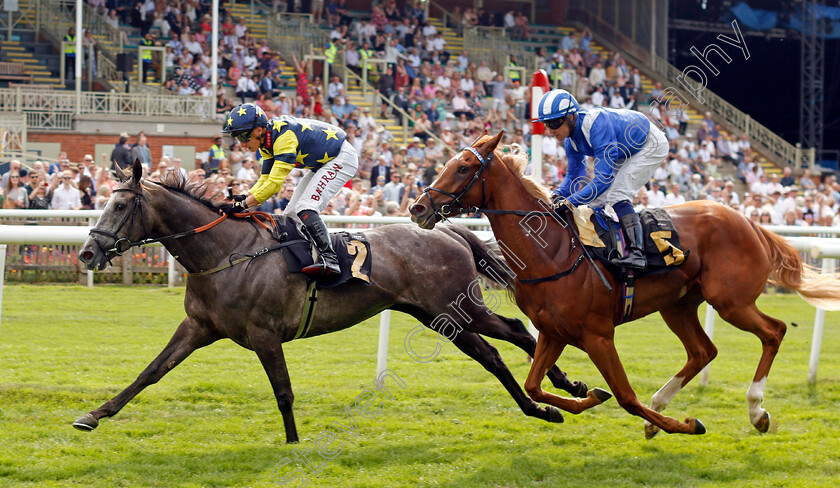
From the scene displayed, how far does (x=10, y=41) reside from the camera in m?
18.1

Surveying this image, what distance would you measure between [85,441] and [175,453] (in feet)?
1.75

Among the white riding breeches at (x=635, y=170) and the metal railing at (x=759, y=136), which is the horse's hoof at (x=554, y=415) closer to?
the white riding breeches at (x=635, y=170)

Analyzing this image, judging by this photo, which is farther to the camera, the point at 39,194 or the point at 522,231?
the point at 39,194

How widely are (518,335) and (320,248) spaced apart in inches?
51.5

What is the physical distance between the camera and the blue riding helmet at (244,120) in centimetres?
537

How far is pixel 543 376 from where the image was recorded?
5184 mm

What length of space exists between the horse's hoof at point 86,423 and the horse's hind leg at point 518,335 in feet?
7.03

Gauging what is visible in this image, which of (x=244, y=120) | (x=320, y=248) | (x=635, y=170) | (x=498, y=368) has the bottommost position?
(x=498, y=368)

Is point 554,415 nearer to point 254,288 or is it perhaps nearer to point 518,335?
point 518,335

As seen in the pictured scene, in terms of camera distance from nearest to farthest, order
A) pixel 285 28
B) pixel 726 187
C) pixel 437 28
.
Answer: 1. pixel 726 187
2. pixel 285 28
3. pixel 437 28

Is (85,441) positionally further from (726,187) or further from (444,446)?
(726,187)

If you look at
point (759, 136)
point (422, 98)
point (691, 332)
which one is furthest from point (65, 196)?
point (759, 136)

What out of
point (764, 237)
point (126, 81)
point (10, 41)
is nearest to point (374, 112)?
point (126, 81)

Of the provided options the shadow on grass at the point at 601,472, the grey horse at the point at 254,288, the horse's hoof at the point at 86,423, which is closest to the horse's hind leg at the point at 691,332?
the grey horse at the point at 254,288
